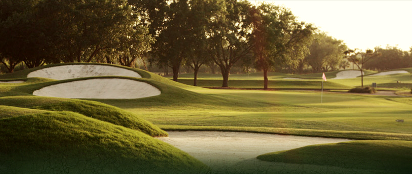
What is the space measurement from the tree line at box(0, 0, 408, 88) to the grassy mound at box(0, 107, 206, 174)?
135ft

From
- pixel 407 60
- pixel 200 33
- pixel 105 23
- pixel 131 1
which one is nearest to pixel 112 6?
pixel 105 23

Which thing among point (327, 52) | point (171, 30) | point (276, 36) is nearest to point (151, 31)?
point (171, 30)

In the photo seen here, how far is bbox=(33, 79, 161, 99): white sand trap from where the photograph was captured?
84.9 ft

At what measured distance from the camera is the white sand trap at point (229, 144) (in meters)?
7.96

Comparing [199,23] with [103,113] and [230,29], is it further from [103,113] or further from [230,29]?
[103,113]

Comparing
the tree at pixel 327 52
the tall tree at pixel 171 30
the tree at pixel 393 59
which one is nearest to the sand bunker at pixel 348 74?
the tree at pixel 327 52

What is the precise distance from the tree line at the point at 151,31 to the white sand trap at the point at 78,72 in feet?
27.9

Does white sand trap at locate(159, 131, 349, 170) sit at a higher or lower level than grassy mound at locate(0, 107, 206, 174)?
lower

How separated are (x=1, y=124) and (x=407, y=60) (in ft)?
431

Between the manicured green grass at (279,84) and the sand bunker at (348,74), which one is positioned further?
the sand bunker at (348,74)

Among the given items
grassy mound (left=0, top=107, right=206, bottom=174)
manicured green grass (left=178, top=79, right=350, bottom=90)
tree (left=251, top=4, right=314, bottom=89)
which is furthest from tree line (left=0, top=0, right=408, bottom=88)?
grassy mound (left=0, top=107, right=206, bottom=174)

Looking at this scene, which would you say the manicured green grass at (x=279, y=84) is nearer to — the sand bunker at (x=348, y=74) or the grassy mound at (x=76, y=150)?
the sand bunker at (x=348, y=74)

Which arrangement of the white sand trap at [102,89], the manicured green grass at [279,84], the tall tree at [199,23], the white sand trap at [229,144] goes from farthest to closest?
the manicured green grass at [279,84] → the tall tree at [199,23] → the white sand trap at [102,89] → the white sand trap at [229,144]

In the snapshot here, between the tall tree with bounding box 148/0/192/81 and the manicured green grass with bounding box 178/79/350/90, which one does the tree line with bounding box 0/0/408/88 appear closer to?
the tall tree with bounding box 148/0/192/81
